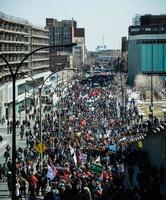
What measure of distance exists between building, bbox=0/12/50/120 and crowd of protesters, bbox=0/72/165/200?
15165 millimetres

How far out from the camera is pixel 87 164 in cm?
2817

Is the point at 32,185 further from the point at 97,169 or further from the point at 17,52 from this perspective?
the point at 17,52

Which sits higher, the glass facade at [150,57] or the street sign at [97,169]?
the glass facade at [150,57]

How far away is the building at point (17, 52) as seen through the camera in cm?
7169

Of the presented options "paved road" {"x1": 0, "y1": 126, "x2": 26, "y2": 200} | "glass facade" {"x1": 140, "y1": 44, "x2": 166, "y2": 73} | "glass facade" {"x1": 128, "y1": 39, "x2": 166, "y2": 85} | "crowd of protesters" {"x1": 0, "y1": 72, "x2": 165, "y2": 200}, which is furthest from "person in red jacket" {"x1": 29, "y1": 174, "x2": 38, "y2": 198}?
"glass facade" {"x1": 140, "y1": 44, "x2": 166, "y2": 73}

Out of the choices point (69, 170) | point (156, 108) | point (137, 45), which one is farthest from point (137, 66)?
A: point (69, 170)

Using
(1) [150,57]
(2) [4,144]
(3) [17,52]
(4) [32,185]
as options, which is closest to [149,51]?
(1) [150,57]

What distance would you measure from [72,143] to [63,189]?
16.0 meters

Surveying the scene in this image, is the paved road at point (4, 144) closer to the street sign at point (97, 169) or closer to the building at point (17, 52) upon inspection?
the street sign at point (97, 169)

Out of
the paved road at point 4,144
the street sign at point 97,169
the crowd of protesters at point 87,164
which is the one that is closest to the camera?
the crowd of protesters at point 87,164

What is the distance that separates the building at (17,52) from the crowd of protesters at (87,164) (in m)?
15.2

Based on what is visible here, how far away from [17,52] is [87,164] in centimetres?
6036

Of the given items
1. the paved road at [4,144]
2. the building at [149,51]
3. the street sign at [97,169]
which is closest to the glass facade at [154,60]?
the building at [149,51]

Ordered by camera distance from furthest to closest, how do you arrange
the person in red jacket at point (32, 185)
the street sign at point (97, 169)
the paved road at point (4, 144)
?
the paved road at point (4, 144) < the person in red jacket at point (32, 185) < the street sign at point (97, 169)
